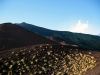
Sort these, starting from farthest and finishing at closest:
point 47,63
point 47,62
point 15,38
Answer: point 15,38 < point 47,62 < point 47,63

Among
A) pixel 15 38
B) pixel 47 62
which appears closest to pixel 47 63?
pixel 47 62

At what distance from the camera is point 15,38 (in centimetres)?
3962

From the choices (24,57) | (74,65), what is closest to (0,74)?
(24,57)

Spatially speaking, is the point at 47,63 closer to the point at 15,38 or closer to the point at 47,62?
the point at 47,62

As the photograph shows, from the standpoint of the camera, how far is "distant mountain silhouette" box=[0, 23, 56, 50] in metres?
36.9

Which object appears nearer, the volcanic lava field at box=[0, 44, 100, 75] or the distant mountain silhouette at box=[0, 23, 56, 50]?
the volcanic lava field at box=[0, 44, 100, 75]

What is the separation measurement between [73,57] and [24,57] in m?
6.55

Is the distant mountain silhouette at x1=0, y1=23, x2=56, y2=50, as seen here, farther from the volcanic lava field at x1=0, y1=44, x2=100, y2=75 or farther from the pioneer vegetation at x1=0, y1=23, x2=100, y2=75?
the volcanic lava field at x1=0, y1=44, x2=100, y2=75

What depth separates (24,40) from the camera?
39781 mm

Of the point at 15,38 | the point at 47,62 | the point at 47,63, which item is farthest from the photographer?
the point at 15,38

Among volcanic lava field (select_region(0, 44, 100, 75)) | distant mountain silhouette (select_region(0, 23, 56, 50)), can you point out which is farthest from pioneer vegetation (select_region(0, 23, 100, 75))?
distant mountain silhouette (select_region(0, 23, 56, 50))

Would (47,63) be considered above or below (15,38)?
below

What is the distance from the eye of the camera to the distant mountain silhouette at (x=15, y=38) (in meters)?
36.9

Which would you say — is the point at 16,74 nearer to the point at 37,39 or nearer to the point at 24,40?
the point at 24,40
